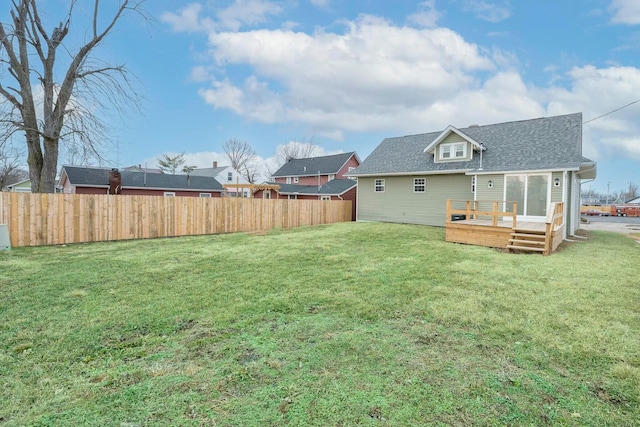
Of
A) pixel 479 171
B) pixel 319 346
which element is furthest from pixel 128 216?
pixel 479 171

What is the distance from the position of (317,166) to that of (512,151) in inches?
1015

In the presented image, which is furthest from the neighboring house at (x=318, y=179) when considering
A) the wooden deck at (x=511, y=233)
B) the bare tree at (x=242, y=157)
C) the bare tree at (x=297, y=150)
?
the wooden deck at (x=511, y=233)

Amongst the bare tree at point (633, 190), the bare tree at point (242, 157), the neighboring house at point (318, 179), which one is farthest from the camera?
the bare tree at point (633, 190)

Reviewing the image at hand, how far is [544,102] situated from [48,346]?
953 inches

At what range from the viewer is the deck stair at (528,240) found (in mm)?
9039

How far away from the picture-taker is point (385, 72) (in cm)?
1803

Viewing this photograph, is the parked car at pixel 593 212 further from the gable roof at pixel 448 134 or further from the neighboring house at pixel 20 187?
the neighboring house at pixel 20 187

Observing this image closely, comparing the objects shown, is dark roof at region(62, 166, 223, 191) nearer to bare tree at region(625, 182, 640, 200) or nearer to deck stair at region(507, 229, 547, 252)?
deck stair at region(507, 229, 547, 252)

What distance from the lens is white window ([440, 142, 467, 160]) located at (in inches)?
600

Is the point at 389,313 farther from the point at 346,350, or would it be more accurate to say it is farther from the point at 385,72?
the point at 385,72

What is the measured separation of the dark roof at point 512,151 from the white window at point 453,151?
386 millimetres

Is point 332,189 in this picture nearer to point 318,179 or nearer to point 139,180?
point 318,179

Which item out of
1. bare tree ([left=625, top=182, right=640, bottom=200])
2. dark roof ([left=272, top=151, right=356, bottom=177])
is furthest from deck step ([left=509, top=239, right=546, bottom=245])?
bare tree ([left=625, top=182, right=640, bottom=200])

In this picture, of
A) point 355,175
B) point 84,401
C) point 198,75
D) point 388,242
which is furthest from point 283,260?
point 198,75
